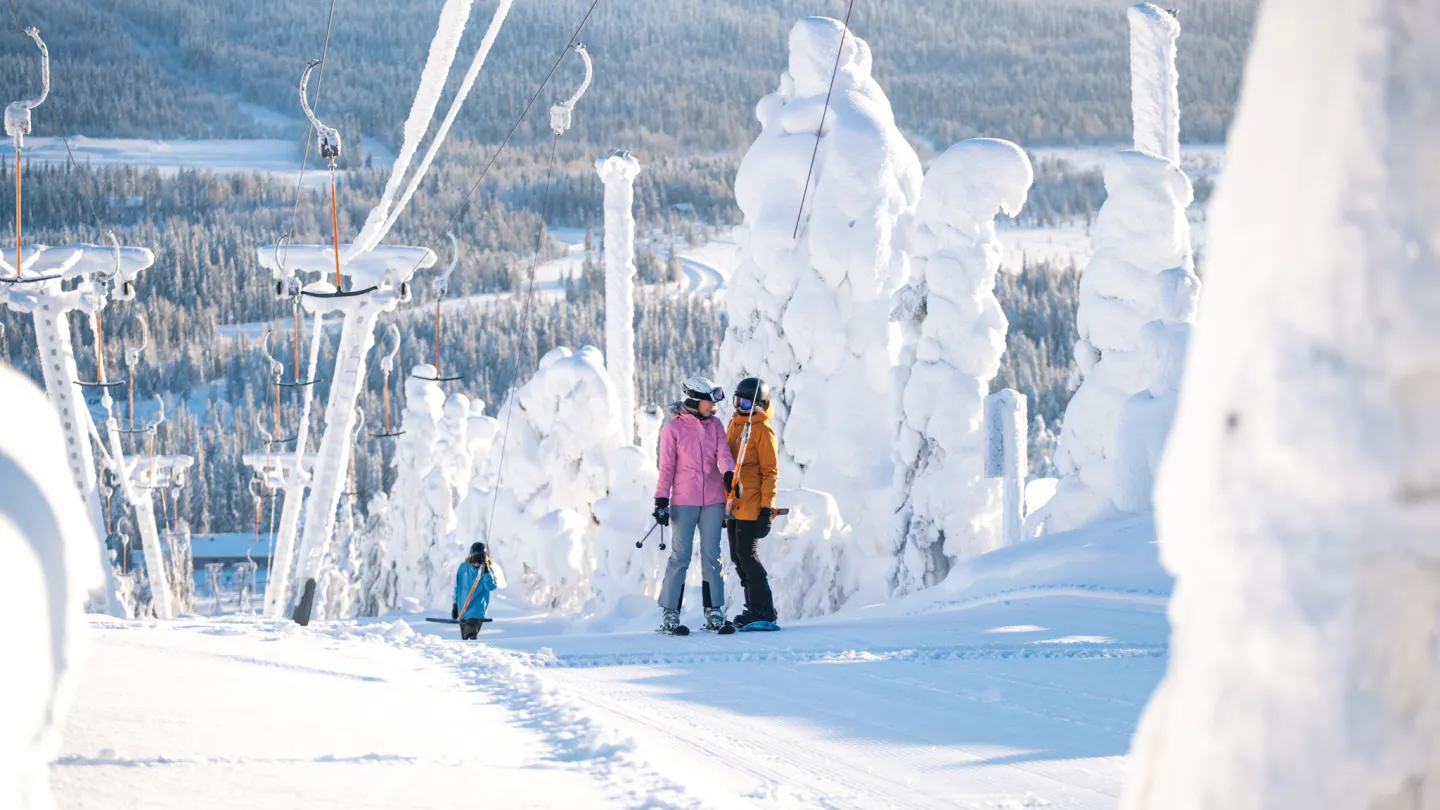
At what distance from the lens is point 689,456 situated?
8.22 m

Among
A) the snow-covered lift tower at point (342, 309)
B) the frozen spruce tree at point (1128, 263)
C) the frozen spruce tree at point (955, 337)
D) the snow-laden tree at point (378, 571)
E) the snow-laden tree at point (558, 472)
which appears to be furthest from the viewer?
the snow-laden tree at point (378, 571)

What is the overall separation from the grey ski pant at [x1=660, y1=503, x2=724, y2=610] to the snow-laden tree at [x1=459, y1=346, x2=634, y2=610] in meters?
16.7

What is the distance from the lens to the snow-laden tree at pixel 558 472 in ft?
83.3

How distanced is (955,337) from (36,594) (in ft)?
49.3

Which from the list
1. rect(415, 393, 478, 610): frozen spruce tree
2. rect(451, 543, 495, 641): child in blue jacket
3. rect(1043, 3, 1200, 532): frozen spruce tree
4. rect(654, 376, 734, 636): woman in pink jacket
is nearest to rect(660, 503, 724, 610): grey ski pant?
rect(654, 376, 734, 636): woman in pink jacket

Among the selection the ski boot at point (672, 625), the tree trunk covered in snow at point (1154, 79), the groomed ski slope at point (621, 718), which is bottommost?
the ski boot at point (672, 625)

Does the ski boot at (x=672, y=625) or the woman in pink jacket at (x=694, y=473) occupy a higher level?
the woman in pink jacket at (x=694, y=473)

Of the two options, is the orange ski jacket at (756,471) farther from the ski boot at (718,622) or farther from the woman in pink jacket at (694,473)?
the ski boot at (718,622)

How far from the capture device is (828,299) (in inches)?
773

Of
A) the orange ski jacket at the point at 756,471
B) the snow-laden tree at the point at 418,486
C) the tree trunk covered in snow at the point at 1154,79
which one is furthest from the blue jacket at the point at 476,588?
the snow-laden tree at the point at 418,486

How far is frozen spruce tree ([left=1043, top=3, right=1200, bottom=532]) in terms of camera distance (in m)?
15.8

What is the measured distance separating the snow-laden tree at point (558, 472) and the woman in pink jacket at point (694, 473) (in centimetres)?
1688

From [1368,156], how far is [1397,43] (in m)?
0.13

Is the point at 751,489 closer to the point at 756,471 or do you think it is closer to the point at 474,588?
the point at 756,471
